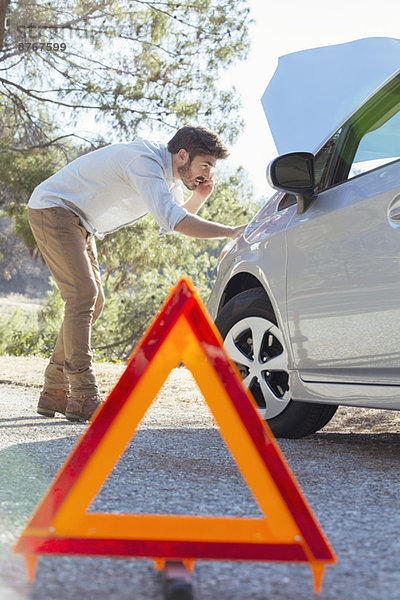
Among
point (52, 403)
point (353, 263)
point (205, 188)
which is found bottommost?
point (52, 403)

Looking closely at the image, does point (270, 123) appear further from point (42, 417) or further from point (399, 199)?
point (399, 199)

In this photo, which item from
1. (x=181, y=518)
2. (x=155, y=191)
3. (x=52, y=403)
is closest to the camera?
(x=181, y=518)

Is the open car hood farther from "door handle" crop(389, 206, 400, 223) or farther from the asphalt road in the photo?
"door handle" crop(389, 206, 400, 223)

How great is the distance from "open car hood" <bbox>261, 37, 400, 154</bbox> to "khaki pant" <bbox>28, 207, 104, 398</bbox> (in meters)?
5.89

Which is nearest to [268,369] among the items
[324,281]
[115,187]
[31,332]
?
[324,281]

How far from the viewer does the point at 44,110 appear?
12664 mm

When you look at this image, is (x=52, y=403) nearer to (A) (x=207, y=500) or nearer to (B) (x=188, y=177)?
(B) (x=188, y=177)

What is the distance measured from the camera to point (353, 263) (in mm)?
2986

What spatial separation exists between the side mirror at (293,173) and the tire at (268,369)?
62 centimetres

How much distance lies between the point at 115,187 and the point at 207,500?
7.56 ft

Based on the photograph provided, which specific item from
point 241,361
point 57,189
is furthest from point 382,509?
point 57,189

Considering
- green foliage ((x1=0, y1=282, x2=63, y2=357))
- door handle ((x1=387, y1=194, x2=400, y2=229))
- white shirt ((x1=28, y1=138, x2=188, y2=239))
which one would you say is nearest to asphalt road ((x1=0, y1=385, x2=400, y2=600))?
door handle ((x1=387, y1=194, x2=400, y2=229))

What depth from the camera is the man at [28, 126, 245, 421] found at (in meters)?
4.01

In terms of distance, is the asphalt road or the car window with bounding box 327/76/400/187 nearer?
the asphalt road
